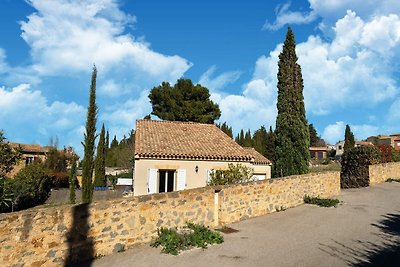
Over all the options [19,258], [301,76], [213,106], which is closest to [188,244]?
[19,258]

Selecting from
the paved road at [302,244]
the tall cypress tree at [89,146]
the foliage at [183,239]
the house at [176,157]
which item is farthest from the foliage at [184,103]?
the foliage at [183,239]

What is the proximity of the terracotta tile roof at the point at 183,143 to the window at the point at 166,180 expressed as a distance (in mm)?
859

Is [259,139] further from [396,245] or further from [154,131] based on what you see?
[396,245]

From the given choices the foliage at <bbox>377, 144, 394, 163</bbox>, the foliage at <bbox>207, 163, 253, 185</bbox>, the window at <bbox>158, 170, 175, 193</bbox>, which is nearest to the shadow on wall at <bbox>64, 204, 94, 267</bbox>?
the foliage at <bbox>207, 163, 253, 185</bbox>

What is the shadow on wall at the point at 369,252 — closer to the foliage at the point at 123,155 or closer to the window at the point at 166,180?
the window at the point at 166,180

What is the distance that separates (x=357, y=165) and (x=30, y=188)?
864 inches

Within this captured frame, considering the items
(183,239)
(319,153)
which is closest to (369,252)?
(183,239)

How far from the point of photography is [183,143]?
17.8 meters

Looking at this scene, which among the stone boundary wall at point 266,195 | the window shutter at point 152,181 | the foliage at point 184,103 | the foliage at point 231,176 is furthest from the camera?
the foliage at point 184,103

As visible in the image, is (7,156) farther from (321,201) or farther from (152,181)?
(321,201)

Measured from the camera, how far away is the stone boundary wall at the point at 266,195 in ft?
33.3

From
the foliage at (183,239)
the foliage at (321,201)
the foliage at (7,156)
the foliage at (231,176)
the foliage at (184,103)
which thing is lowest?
the foliage at (183,239)

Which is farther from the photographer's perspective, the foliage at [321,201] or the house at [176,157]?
the house at [176,157]

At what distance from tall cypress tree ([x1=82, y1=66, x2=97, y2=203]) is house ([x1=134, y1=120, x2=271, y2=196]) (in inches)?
206
